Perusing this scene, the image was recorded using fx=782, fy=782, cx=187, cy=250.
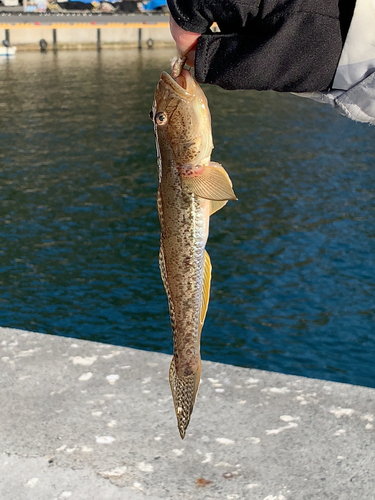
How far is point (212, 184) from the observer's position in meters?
3.48

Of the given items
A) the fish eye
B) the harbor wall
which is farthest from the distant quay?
the fish eye

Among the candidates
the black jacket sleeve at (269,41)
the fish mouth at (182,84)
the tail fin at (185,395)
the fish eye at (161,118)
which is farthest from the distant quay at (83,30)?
the black jacket sleeve at (269,41)

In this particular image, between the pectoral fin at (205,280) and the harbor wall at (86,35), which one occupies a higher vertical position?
the pectoral fin at (205,280)

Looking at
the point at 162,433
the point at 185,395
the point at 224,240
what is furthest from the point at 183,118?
the point at 224,240

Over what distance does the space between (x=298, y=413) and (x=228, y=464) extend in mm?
896

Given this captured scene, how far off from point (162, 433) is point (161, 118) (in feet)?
10.6

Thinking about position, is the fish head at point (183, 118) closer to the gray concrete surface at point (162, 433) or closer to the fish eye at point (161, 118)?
the fish eye at point (161, 118)

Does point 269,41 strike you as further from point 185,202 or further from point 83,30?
point 83,30

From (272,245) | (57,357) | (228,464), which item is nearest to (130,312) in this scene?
(272,245)

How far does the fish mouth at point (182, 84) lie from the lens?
3.38m

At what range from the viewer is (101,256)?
20.4m

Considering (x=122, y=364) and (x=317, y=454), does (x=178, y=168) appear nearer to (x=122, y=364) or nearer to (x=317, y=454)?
(x=317, y=454)

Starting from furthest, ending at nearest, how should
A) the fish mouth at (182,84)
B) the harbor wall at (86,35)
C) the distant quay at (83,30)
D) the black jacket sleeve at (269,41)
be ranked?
the distant quay at (83,30) < the harbor wall at (86,35) < the fish mouth at (182,84) < the black jacket sleeve at (269,41)

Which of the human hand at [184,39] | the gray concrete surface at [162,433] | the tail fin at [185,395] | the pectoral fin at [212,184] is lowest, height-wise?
the gray concrete surface at [162,433]
